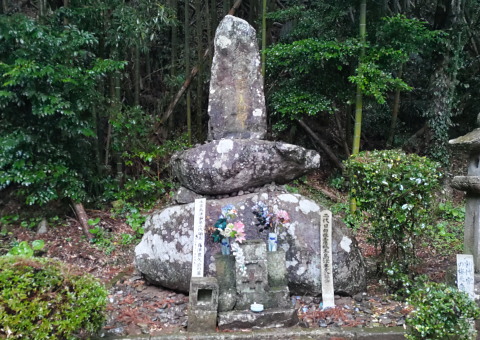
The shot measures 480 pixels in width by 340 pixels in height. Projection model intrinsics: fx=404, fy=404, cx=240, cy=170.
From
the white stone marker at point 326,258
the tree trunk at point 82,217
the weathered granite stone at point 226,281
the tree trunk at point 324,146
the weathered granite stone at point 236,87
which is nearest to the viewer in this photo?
the weathered granite stone at point 226,281

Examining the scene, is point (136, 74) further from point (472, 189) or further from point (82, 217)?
point (472, 189)

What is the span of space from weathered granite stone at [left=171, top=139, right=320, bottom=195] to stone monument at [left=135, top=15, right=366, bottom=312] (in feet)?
0.04

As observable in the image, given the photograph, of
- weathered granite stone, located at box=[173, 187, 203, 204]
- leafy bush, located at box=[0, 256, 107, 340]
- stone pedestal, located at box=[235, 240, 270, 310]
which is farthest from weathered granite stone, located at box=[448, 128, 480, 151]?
leafy bush, located at box=[0, 256, 107, 340]

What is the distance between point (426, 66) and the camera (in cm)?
1048

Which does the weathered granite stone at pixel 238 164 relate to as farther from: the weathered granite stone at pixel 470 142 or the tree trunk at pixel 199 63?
the tree trunk at pixel 199 63

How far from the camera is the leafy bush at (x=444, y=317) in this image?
291 cm

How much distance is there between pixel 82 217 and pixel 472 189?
5.57 meters

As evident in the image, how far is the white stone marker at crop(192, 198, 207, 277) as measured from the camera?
405 cm

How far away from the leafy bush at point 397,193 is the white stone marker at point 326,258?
426mm

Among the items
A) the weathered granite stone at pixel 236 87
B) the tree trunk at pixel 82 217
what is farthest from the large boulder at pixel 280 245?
the tree trunk at pixel 82 217

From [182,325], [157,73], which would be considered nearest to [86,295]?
[182,325]

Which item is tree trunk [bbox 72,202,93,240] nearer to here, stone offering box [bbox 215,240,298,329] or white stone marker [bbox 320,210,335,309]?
stone offering box [bbox 215,240,298,329]

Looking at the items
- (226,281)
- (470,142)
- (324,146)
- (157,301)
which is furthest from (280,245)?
(324,146)

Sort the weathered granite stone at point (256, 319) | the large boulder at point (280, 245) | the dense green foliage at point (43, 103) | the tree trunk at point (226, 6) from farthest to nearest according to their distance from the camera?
the tree trunk at point (226, 6) → the dense green foliage at point (43, 103) → the large boulder at point (280, 245) → the weathered granite stone at point (256, 319)
